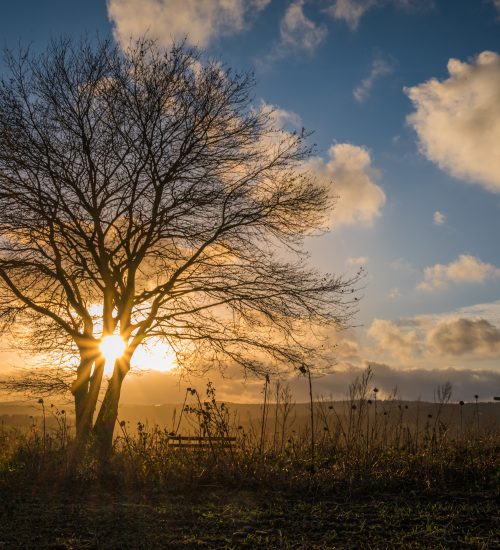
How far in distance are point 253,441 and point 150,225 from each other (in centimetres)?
578

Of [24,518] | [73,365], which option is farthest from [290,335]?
[24,518]

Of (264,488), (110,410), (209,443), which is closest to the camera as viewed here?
(264,488)

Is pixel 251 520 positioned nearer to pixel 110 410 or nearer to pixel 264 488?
pixel 264 488

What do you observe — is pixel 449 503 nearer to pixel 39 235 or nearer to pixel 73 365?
pixel 73 365

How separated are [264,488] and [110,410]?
554 centimetres

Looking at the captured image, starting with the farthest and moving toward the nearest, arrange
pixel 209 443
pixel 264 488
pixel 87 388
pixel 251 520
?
pixel 87 388, pixel 209 443, pixel 264 488, pixel 251 520

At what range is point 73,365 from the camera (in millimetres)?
12484

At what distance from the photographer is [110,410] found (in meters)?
11.4

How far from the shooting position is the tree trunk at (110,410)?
11.3m

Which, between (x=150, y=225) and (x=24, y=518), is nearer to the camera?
(x=24, y=518)

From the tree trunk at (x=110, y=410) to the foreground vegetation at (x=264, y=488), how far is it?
157 centimetres

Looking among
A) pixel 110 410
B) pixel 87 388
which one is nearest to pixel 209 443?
pixel 110 410

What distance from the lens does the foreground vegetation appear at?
15.6 ft

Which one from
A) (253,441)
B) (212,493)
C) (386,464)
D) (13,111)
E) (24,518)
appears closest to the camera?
(24,518)
